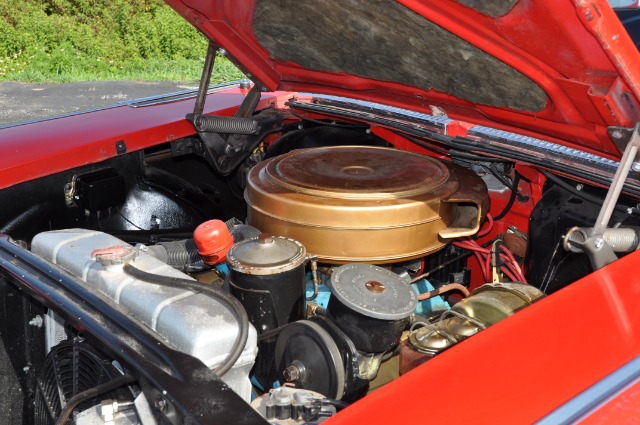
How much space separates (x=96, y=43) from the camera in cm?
1187

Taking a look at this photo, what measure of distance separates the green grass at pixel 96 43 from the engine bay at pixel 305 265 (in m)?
8.14

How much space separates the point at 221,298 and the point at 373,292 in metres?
0.28

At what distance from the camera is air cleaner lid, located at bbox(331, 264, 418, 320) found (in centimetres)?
119

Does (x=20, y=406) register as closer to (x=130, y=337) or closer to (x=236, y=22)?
(x=130, y=337)

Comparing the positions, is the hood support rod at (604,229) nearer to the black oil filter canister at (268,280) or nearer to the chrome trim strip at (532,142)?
the chrome trim strip at (532,142)

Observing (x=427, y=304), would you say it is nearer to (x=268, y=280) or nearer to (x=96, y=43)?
(x=268, y=280)

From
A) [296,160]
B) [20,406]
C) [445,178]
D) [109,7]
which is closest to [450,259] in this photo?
[445,178]

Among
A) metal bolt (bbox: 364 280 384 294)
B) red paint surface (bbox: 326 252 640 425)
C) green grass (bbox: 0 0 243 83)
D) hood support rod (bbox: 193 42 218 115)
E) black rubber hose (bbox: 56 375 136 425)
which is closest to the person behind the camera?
red paint surface (bbox: 326 252 640 425)

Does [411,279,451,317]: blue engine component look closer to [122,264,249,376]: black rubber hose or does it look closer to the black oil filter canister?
the black oil filter canister

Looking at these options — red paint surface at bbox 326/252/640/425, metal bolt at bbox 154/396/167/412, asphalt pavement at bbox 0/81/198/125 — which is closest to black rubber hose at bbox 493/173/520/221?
red paint surface at bbox 326/252/640/425

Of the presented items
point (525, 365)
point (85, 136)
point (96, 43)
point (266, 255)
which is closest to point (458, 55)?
point (266, 255)

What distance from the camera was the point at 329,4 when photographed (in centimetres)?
149

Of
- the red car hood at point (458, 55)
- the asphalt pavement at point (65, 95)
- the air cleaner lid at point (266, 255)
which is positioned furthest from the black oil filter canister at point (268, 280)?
the asphalt pavement at point (65, 95)

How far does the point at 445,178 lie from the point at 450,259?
0.29m
